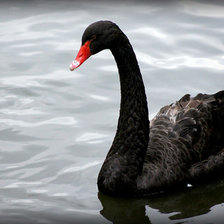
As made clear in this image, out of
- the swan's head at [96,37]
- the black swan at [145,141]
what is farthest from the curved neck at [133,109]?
the swan's head at [96,37]

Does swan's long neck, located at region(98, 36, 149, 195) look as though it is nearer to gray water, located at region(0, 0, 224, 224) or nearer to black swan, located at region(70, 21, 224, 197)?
black swan, located at region(70, 21, 224, 197)

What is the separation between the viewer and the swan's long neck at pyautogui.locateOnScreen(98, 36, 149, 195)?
5.62m

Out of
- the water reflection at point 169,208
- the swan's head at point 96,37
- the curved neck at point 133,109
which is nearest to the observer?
the swan's head at point 96,37

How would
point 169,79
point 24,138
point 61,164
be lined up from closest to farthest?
point 61,164
point 24,138
point 169,79

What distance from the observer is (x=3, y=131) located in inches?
262

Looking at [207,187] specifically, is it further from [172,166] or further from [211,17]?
[211,17]

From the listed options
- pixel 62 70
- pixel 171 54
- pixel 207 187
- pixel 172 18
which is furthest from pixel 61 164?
pixel 172 18

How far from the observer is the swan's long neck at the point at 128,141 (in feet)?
18.4

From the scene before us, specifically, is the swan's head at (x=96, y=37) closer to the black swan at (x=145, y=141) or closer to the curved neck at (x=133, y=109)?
the black swan at (x=145, y=141)

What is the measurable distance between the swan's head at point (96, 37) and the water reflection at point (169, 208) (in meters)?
1.10

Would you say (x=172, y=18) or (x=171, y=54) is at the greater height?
(x=172, y=18)

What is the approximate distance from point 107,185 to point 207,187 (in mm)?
813

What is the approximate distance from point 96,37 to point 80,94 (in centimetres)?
205

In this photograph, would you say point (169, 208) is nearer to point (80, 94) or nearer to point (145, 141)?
point (145, 141)
